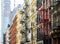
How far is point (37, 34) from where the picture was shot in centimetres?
6912

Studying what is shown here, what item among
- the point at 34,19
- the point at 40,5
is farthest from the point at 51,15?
the point at 34,19

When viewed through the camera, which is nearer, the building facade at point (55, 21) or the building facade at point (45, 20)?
the building facade at point (55, 21)

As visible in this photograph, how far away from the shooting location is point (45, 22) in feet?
193

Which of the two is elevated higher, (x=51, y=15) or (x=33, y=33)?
(x=51, y=15)

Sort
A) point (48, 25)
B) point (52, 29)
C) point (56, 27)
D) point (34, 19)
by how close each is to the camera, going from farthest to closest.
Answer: point (34, 19) → point (48, 25) → point (52, 29) → point (56, 27)

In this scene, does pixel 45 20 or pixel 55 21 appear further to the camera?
pixel 45 20

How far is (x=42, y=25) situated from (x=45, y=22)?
3210 millimetres

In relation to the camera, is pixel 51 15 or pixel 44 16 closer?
pixel 51 15

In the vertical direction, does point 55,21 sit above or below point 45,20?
above

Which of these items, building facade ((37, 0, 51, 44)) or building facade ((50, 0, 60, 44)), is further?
building facade ((37, 0, 51, 44))

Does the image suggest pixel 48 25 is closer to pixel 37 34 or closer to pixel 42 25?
pixel 42 25

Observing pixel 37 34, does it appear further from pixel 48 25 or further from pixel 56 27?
pixel 56 27

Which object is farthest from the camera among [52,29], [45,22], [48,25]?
[45,22]

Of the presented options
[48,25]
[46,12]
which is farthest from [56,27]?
[46,12]
